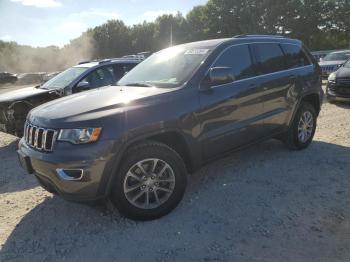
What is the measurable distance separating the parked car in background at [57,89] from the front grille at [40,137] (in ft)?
10.7

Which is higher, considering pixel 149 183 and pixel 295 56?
pixel 295 56

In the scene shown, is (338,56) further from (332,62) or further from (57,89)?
(57,89)

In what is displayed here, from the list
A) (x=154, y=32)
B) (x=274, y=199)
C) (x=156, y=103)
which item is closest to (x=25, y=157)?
(x=156, y=103)

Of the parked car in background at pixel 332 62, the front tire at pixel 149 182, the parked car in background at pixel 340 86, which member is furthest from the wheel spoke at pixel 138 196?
the parked car in background at pixel 332 62

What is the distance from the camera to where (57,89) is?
24.8ft

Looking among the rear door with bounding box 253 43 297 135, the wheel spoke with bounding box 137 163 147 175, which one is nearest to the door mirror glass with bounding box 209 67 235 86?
the rear door with bounding box 253 43 297 135

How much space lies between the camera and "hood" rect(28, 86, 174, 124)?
11.6 feet

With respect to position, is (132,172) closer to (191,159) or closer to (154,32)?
(191,159)

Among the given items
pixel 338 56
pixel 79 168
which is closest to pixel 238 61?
pixel 79 168

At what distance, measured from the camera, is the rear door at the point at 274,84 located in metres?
5.06

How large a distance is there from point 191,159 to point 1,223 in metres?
2.22

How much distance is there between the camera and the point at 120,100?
3797mm

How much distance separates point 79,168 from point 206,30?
5845cm

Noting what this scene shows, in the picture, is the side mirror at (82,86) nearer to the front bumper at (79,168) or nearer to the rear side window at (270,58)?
the rear side window at (270,58)
